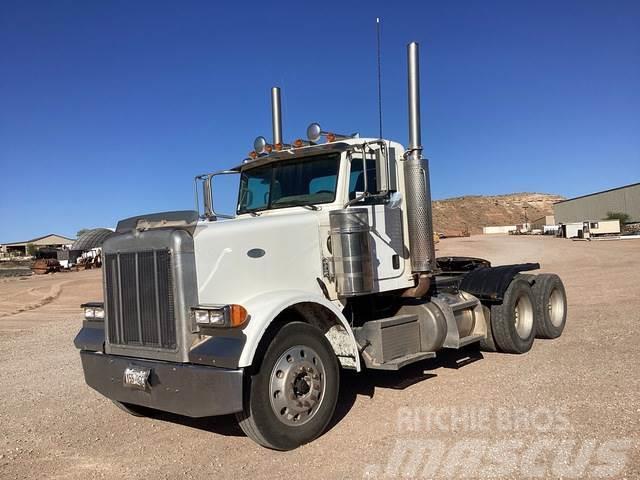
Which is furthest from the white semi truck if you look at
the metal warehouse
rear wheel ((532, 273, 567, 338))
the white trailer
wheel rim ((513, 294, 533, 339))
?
the metal warehouse

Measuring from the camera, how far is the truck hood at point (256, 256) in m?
4.78

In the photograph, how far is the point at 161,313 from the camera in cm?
475

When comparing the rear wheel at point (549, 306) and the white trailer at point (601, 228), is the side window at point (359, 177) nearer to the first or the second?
the rear wheel at point (549, 306)

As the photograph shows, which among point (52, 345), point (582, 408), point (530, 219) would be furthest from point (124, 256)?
point (530, 219)

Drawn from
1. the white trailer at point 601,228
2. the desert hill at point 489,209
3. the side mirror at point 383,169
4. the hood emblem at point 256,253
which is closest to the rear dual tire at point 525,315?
the side mirror at point 383,169

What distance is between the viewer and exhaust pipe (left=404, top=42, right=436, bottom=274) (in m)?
6.34

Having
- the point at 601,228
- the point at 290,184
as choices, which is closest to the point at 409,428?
the point at 290,184

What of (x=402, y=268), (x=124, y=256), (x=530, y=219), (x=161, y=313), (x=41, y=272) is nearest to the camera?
(x=161, y=313)

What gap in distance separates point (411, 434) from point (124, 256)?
9.62 ft

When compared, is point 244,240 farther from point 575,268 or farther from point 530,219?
point 530,219

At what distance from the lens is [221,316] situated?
4.38 m

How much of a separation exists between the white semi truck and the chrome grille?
0.01 metres

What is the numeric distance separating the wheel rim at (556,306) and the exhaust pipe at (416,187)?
12.8 feet

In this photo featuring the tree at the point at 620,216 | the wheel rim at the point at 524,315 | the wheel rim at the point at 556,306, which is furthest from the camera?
the tree at the point at 620,216
